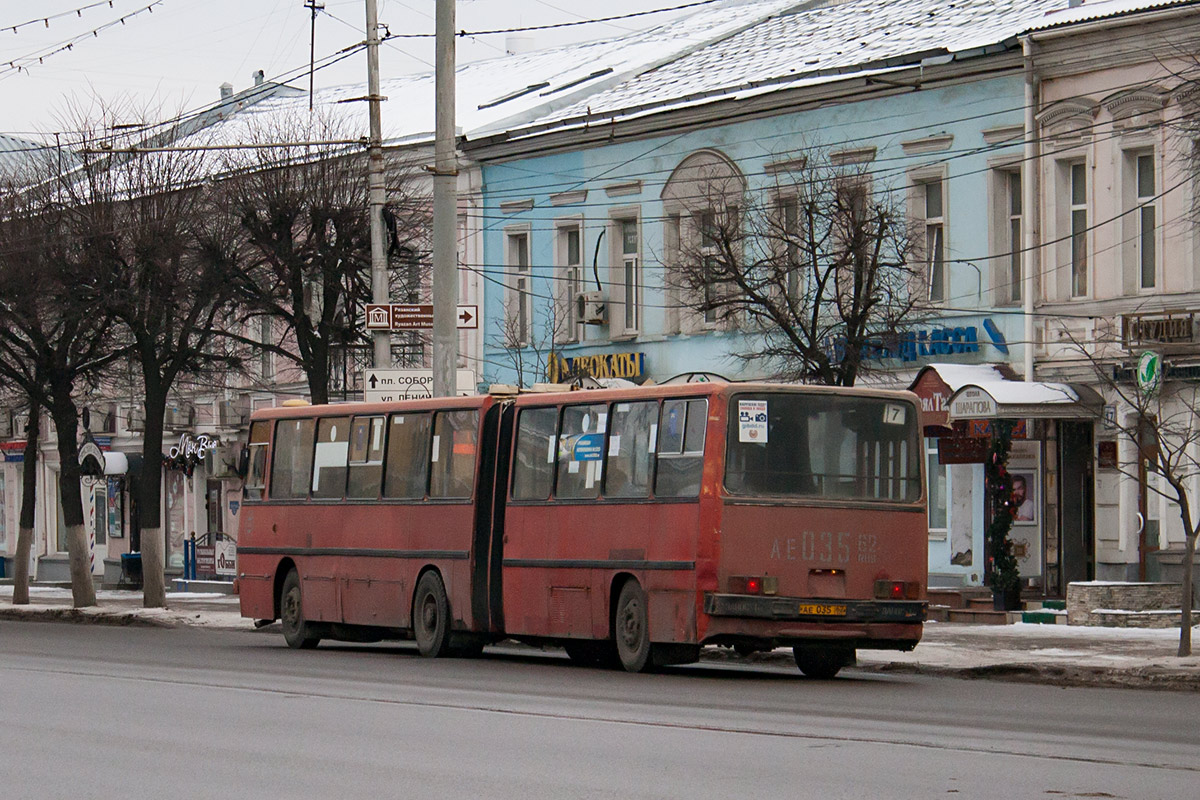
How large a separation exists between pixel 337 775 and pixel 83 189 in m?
26.7

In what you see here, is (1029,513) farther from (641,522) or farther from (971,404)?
(641,522)

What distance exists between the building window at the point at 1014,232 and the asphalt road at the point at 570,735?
461 inches

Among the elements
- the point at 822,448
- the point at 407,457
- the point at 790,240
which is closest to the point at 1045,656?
the point at 822,448

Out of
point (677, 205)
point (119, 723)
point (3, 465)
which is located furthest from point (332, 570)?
point (3, 465)

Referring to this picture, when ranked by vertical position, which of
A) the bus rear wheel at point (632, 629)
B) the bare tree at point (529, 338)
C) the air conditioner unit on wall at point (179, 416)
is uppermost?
the bare tree at point (529, 338)

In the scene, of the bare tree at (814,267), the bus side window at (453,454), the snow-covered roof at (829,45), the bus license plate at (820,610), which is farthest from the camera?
the snow-covered roof at (829,45)

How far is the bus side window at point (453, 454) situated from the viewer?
22.2 metres

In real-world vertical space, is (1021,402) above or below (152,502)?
above

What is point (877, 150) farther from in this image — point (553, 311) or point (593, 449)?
point (593, 449)

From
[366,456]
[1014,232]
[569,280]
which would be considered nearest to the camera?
[366,456]

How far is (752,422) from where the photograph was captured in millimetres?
18922

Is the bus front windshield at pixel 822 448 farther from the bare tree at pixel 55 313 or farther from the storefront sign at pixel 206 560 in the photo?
the storefront sign at pixel 206 560

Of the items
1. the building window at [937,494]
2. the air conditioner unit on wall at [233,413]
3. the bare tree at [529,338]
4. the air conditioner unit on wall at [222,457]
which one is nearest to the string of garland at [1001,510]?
the building window at [937,494]

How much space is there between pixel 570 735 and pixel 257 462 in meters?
14.3
